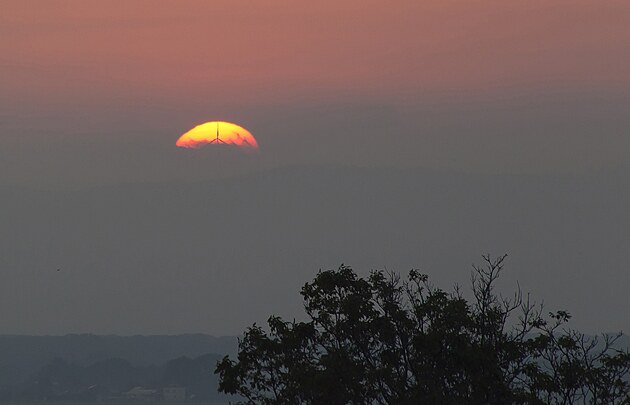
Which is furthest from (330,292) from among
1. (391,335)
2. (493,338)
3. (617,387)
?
(617,387)

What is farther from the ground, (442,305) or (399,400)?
(442,305)

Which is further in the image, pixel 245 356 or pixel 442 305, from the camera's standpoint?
pixel 245 356

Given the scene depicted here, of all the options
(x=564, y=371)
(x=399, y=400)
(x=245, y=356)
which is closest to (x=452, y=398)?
(x=399, y=400)

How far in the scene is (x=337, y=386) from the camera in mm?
42562

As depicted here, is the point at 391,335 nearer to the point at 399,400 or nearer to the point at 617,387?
the point at 399,400

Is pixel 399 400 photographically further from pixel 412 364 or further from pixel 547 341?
pixel 547 341

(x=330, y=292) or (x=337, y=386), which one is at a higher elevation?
(x=330, y=292)

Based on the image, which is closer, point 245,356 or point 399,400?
point 399,400

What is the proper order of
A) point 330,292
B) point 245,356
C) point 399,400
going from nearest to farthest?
point 399,400
point 330,292
point 245,356

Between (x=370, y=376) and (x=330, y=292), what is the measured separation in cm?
395

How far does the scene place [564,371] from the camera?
44.1 metres

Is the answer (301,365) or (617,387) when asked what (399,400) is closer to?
(301,365)

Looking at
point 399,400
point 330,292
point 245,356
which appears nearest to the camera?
point 399,400

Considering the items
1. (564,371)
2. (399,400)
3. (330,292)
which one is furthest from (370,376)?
(564,371)
